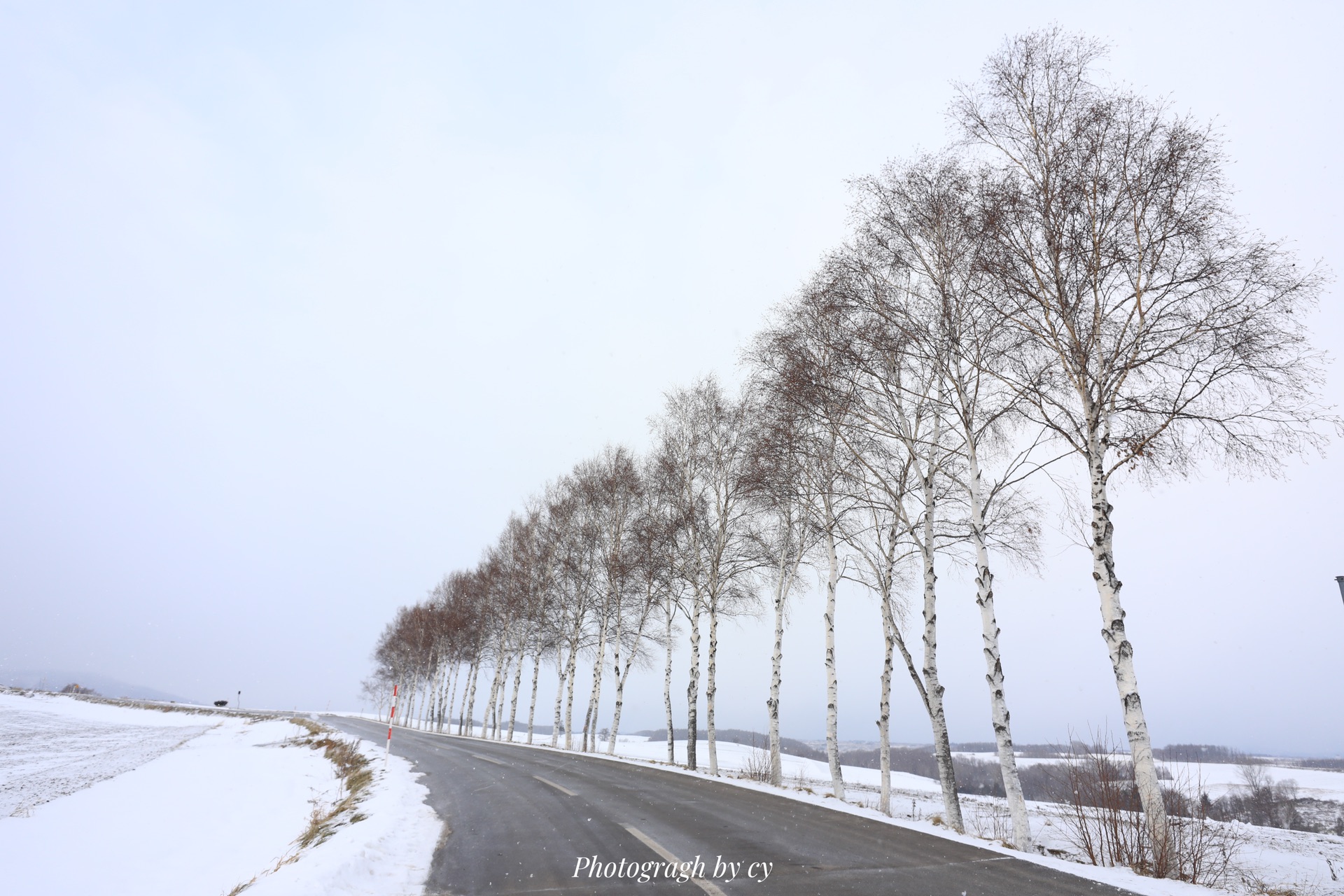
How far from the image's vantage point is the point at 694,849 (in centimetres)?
729

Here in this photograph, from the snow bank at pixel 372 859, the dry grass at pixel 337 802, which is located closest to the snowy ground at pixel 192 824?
the snow bank at pixel 372 859

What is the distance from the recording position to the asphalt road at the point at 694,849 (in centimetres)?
590

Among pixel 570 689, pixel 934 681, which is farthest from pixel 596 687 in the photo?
pixel 934 681

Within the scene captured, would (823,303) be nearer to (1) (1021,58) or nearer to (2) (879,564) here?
(1) (1021,58)

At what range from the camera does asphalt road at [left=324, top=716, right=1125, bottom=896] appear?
5898 mm

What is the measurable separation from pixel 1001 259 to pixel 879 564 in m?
8.94

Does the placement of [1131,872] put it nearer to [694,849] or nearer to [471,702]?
[694,849]

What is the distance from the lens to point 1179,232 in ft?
31.5

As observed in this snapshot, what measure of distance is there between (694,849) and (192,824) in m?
10.9

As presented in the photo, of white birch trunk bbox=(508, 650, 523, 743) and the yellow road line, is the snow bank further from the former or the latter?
white birch trunk bbox=(508, 650, 523, 743)

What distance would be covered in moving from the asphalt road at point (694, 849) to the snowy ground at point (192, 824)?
763 millimetres

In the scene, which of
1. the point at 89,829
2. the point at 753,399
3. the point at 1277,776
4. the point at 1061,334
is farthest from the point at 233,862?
the point at 1277,776

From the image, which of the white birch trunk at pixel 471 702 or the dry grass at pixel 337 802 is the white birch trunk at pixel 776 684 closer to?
the dry grass at pixel 337 802

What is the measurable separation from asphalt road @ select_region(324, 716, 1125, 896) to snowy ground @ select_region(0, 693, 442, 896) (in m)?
0.76
